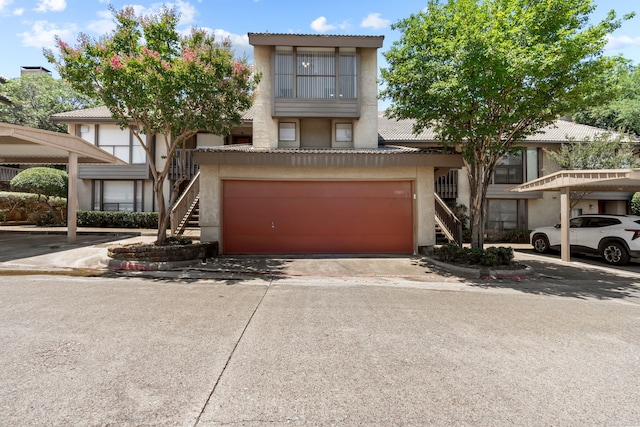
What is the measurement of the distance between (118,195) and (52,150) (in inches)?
239

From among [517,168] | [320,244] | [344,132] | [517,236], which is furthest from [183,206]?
[517,168]

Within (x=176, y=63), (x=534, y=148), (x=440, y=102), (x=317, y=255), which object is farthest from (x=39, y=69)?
(x=534, y=148)

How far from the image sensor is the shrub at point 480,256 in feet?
29.2

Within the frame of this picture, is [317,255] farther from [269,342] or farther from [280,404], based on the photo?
[280,404]

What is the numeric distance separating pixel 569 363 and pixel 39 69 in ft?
167

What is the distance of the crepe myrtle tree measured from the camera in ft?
26.5

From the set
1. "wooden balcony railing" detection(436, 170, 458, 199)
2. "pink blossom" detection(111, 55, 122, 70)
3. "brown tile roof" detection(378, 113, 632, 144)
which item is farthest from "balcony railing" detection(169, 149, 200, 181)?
"wooden balcony railing" detection(436, 170, 458, 199)

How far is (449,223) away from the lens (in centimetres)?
1296

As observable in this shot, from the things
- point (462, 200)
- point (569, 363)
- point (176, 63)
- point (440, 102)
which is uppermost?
point (176, 63)

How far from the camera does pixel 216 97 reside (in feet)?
29.1

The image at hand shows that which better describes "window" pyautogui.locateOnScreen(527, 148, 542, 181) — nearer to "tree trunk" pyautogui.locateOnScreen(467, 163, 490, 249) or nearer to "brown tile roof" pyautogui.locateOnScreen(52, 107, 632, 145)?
"brown tile roof" pyautogui.locateOnScreen(52, 107, 632, 145)

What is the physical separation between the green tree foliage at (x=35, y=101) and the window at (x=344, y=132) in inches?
899

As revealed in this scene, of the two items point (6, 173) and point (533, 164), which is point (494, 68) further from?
point (6, 173)

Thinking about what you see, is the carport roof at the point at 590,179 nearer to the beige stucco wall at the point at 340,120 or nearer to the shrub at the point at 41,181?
the beige stucco wall at the point at 340,120
